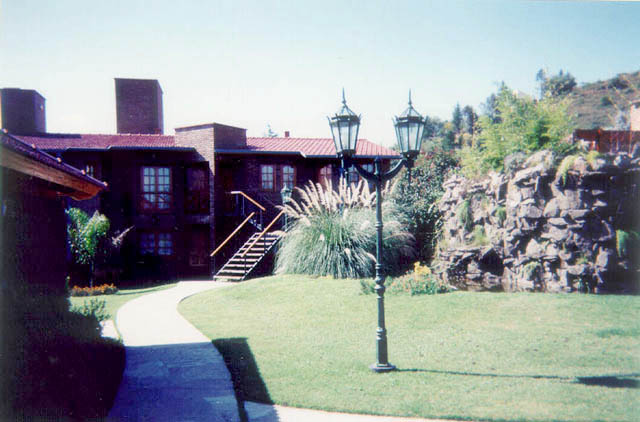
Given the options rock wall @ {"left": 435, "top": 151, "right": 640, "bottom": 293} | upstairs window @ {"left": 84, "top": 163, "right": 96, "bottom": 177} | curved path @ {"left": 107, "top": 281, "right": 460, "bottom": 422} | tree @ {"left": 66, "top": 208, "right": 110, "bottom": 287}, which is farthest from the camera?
upstairs window @ {"left": 84, "top": 163, "right": 96, "bottom": 177}

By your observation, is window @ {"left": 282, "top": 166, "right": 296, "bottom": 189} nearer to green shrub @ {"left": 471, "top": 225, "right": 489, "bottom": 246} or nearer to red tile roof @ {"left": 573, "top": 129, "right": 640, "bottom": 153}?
green shrub @ {"left": 471, "top": 225, "right": 489, "bottom": 246}

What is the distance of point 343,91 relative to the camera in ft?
19.6

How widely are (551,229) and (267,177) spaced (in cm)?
1258

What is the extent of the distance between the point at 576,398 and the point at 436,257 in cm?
919

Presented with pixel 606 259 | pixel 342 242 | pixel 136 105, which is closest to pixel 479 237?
pixel 606 259

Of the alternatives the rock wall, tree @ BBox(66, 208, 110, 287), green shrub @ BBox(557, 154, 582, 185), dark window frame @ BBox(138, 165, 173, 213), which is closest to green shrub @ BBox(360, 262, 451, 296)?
the rock wall

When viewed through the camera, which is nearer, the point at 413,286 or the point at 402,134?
the point at 402,134

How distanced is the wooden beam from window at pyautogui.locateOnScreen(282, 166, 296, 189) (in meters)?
14.2

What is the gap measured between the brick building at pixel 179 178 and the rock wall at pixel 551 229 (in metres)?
8.54

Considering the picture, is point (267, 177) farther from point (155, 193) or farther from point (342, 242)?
point (342, 242)

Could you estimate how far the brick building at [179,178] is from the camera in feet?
59.8

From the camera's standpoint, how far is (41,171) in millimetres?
4070

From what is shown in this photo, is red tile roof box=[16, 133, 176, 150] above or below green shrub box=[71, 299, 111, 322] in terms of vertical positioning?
above

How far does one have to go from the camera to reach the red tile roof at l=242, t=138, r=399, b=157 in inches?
771
